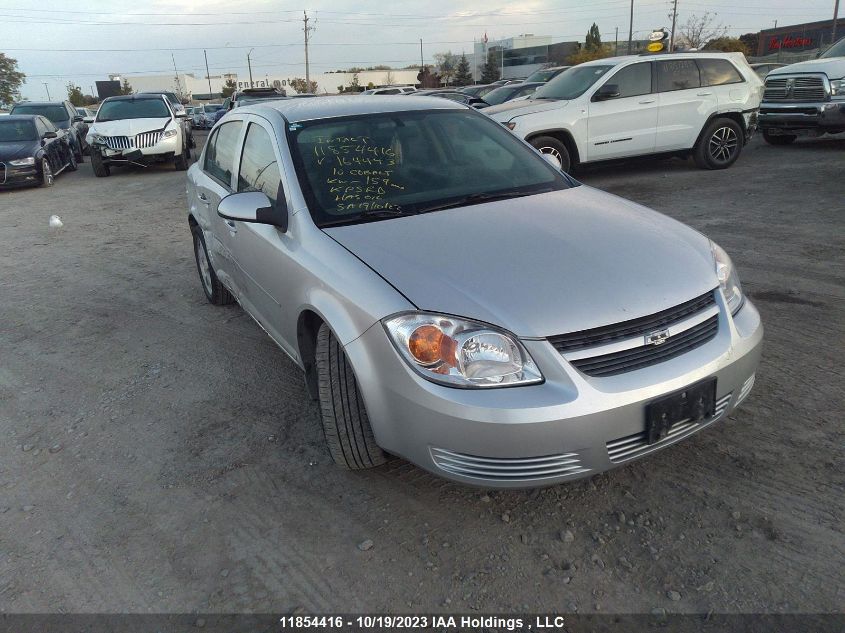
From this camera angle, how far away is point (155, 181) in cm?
1361

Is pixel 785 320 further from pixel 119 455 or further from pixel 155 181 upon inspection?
pixel 155 181

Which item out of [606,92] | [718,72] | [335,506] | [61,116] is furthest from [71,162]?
[335,506]

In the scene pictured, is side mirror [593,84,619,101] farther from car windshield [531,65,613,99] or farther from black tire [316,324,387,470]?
black tire [316,324,387,470]

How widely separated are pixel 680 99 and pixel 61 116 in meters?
15.8

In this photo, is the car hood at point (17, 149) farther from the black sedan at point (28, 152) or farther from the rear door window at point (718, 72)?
the rear door window at point (718, 72)

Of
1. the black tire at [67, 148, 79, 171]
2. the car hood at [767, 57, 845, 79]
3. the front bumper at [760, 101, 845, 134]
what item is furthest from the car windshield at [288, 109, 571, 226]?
the black tire at [67, 148, 79, 171]

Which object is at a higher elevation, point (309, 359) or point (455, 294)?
point (455, 294)

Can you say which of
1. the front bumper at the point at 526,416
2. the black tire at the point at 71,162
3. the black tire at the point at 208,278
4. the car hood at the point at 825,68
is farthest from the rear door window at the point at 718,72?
the black tire at the point at 71,162

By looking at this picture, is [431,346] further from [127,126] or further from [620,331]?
[127,126]

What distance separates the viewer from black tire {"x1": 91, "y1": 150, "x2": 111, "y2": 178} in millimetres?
14094

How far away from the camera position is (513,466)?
2283mm

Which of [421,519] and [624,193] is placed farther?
[624,193]

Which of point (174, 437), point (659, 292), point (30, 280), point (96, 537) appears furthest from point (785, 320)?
point (30, 280)

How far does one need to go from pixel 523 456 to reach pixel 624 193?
7.62 m
